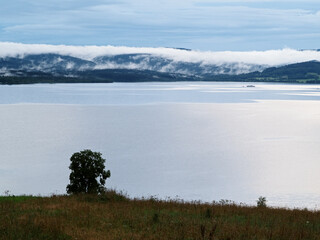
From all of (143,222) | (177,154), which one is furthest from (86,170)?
(177,154)

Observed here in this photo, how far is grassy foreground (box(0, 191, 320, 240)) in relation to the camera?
45.9ft

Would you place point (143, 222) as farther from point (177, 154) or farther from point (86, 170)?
point (177, 154)

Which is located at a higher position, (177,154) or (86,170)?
(86,170)

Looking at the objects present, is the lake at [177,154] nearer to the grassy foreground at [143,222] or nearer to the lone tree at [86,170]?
the lone tree at [86,170]

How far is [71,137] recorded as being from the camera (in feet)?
292

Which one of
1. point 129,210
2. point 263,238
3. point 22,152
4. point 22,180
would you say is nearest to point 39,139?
point 22,152

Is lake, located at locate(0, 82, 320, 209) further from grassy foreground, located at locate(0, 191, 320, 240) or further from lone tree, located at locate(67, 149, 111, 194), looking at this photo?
grassy foreground, located at locate(0, 191, 320, 240)

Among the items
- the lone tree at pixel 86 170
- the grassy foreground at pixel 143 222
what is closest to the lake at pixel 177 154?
the lone tree at pixel 86 170

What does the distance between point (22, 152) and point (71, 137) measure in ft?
58.2

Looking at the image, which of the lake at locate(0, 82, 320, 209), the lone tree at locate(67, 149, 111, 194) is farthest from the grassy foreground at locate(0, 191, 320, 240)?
the lake at locate(0, 82, 320, 209)

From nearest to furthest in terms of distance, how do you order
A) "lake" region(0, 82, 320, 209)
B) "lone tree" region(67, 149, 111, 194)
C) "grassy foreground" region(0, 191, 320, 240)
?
"grassy foreground" region(0, 191, 320, 240) < "lone tree" region(67, 149, 111, 194) < "lake" region(0, 82, 320, 209)

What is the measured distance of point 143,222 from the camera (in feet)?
52.3

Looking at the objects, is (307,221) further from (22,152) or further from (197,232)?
(22,152)

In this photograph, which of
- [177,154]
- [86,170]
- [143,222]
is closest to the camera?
[143,222]
